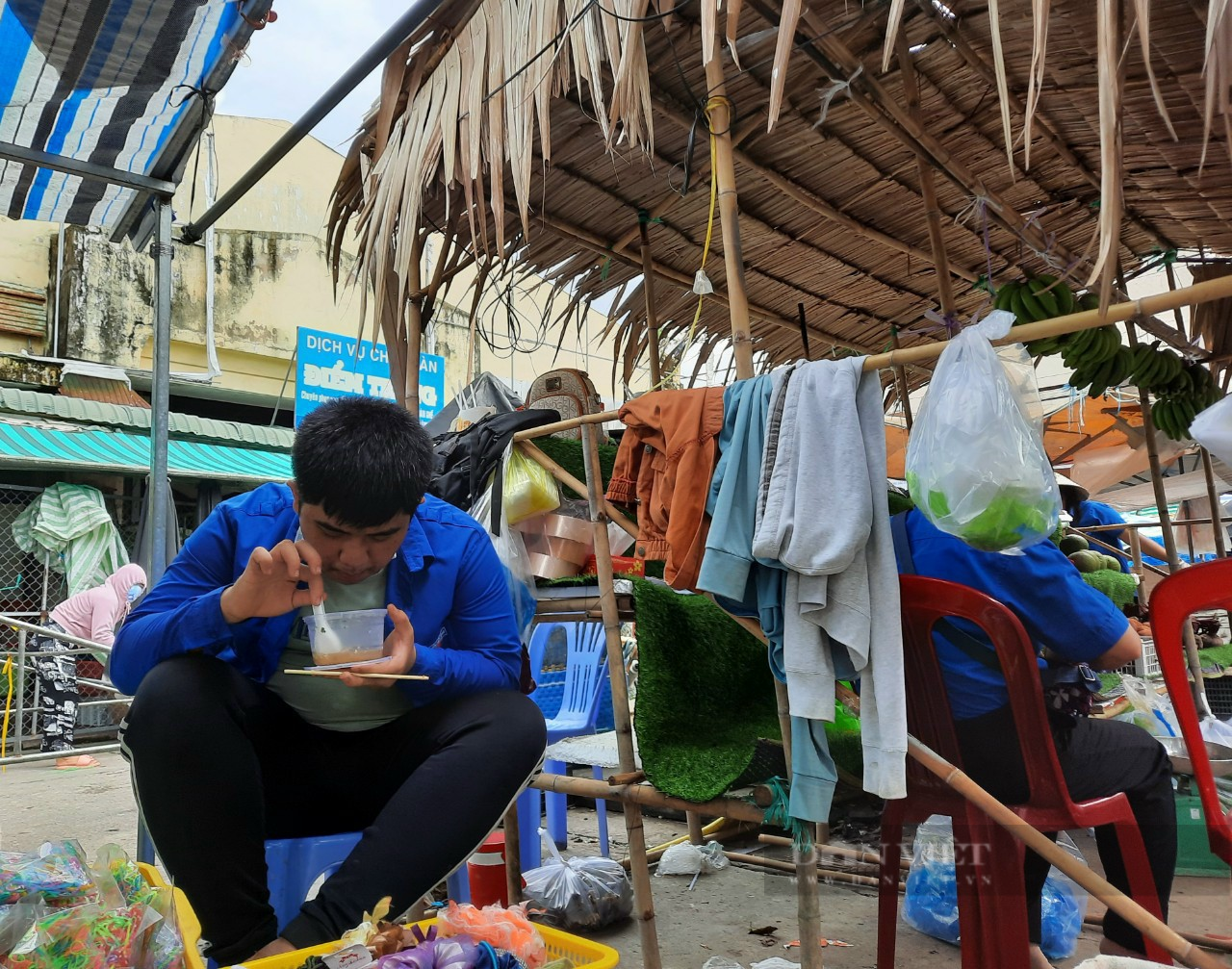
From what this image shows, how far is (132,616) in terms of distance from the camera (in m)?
1.87

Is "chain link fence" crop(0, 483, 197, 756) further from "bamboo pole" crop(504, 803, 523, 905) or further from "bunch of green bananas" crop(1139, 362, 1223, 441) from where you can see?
"bunch of green bananas" crop(1139, 362, 1223, 441)

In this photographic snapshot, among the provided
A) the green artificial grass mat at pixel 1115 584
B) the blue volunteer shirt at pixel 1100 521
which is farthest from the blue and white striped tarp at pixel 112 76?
the blue volunteer shirt at pixel 1100 521

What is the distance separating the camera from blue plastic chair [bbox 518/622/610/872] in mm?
3289

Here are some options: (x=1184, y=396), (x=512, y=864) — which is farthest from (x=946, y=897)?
(x=1184, y=396)

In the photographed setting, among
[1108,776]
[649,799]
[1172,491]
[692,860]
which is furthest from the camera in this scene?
[1172,491]

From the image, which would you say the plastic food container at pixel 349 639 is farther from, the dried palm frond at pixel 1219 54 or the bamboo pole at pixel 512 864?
the dried palm frond at pixel 1219 54

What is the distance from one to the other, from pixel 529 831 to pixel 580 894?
1.76 feet

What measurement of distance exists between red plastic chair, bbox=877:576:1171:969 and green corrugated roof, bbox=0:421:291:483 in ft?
22.6

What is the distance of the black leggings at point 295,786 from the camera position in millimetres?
1597

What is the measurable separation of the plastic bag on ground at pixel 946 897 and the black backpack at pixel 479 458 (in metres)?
1.52

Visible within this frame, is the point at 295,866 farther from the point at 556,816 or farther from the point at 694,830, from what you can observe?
the point at 694,830

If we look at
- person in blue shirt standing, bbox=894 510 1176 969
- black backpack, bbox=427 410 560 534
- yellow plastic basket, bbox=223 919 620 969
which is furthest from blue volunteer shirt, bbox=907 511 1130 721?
black backpack, bbox=427 410 560 534

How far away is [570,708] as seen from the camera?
14.0 feet

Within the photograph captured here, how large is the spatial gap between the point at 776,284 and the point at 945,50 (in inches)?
61.8
